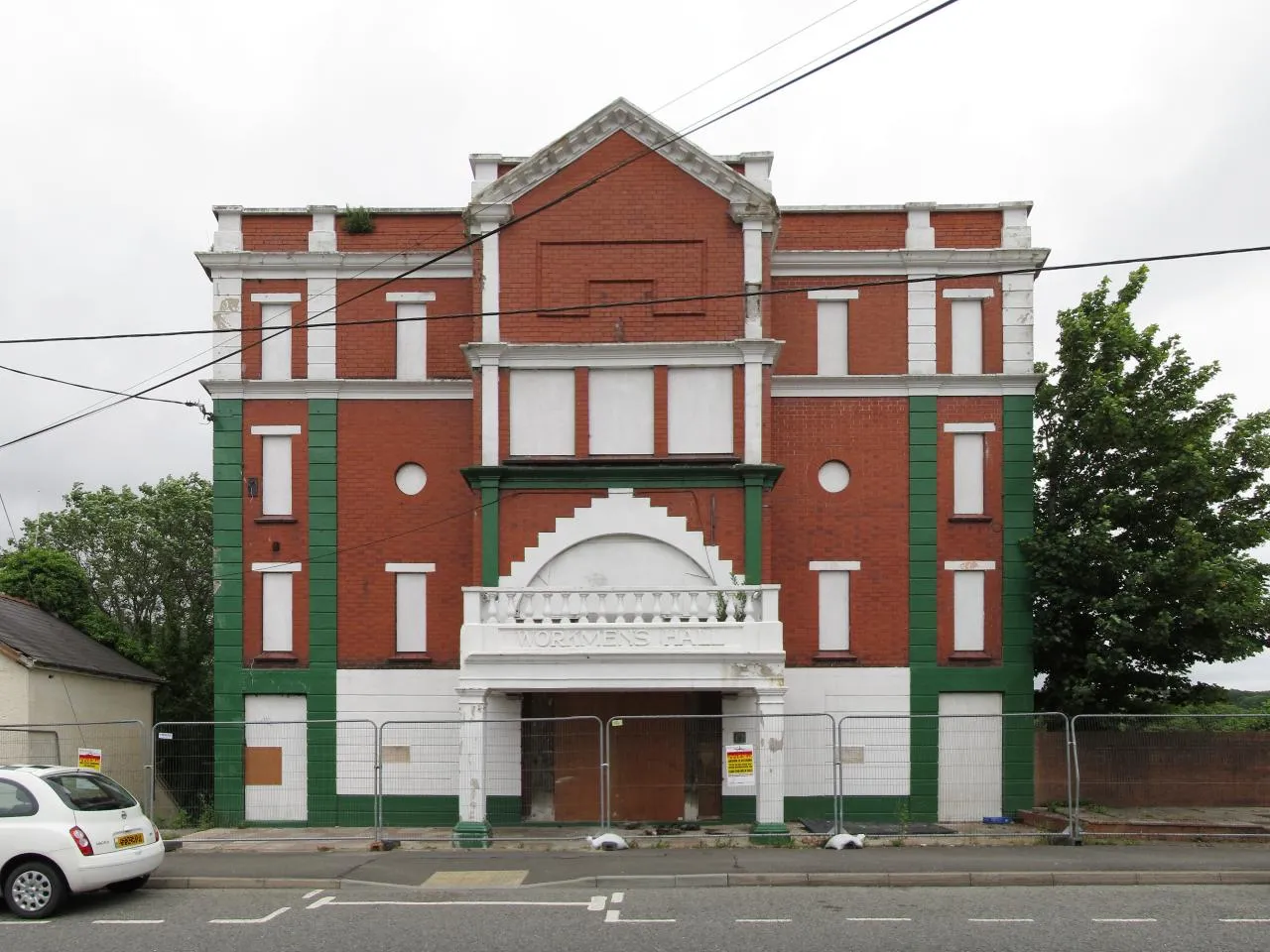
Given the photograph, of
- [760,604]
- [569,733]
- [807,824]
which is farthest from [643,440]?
[807,824]

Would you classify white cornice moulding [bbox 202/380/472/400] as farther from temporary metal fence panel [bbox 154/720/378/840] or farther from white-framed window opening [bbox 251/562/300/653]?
temporary metal fence panel [bbox 154/720/378/840]

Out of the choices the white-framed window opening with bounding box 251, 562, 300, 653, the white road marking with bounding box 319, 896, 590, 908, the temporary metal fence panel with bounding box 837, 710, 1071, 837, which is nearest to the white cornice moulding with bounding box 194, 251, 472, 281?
the white-framed window opening with bounding box 251, 562, 300, 653

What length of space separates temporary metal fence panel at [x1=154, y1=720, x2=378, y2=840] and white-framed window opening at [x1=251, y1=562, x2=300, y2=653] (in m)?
1.50

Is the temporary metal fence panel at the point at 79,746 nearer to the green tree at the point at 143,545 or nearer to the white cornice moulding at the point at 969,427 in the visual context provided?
the green tree at the point at 143,545

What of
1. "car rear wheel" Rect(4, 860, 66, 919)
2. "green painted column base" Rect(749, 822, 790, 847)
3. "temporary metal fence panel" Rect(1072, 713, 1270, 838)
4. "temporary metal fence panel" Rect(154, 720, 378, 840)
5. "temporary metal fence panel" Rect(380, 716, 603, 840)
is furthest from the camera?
"temporary metal fence panel" Rect(154, 720, 378, 840)

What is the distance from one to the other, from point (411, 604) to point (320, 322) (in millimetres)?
5328

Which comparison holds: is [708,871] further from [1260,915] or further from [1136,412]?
[1136,412]

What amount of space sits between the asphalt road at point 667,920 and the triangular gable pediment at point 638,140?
37.4ft

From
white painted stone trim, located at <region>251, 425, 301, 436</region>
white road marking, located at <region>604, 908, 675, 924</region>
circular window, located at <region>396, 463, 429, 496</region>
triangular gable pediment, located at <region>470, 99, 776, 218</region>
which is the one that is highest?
triangular gable pediment, located at <region>470, 99, 776, 218</region>

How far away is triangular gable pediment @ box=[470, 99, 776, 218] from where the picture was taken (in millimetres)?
21609

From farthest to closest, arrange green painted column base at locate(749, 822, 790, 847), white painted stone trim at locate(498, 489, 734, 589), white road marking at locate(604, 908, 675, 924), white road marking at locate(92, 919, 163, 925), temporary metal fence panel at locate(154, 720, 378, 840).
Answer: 1. temporary metal fence panel at locate(154, 720, 378, 840)
2. white painted stone trim at locate(498, 489, 734, 589)
3. green painted column base at locate(749, 822, 790, 847)
4. white road marking at locate(92, 919, 163, 925)
5. white road marking at locate(604, 908, 675, 924)

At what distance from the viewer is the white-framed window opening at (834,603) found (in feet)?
75.7

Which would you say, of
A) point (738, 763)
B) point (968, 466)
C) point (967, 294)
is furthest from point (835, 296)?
point (738, 763)

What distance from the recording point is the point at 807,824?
20234 millimetres
